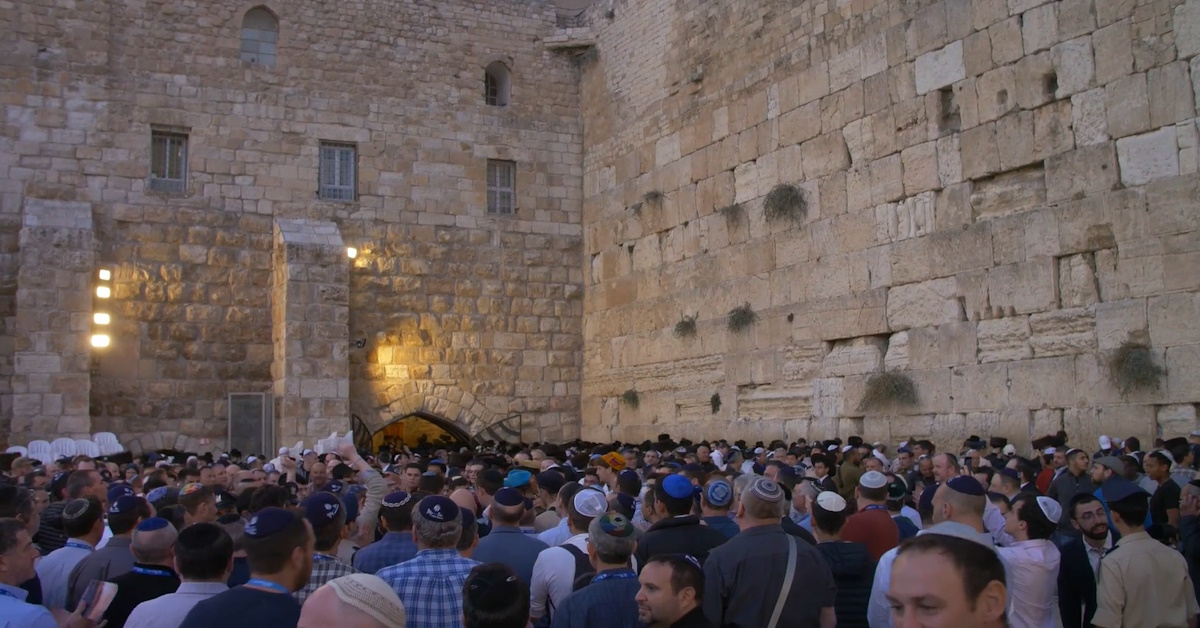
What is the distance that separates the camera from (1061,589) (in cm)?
546

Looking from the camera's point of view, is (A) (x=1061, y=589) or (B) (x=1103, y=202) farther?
(B) (x=1103, y=202)

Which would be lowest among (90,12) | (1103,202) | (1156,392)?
(1156,392)

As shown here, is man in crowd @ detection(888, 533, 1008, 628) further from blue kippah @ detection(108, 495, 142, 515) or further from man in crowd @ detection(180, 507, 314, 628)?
blue kippah @ detection(108, 495, 142, 515)

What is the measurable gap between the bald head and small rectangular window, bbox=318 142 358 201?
44.6 ft

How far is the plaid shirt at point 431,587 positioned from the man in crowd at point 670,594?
2.06 ft

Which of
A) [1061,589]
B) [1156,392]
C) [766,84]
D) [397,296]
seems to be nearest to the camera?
[1061,589]

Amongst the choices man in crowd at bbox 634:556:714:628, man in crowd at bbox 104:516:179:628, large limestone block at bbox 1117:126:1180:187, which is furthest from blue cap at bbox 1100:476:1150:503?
large limestone block at bbox 1117:126:1180:187

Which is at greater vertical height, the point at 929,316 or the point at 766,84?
the point at 766,84

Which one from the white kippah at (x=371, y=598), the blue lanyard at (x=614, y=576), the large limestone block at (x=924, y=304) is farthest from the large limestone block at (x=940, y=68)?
the white kippah at (x=371, y=598)

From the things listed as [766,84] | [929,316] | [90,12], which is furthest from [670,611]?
[90,12]

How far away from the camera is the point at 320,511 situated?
14.7 ft

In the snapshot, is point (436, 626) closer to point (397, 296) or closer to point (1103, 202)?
point (1103, 202)

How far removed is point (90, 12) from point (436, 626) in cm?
1491

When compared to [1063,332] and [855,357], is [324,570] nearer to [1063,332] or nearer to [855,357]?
[1063,332]
